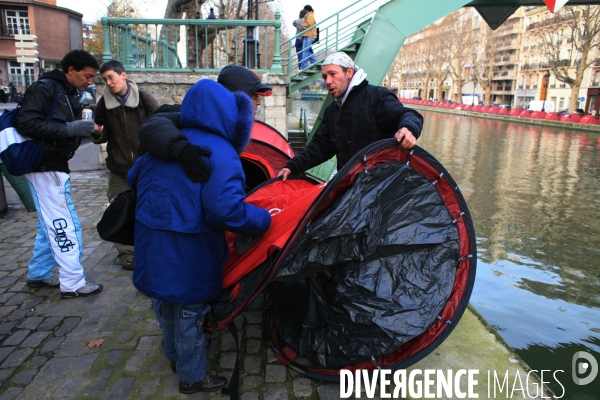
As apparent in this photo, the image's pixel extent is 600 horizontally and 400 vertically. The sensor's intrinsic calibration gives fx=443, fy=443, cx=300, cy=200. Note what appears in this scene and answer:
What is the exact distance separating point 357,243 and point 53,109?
2784mm

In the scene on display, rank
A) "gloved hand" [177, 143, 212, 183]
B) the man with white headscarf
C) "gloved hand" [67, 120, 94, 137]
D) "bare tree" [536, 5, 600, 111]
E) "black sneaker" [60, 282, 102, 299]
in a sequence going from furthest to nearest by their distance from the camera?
1. "bare tree" [536, 5, 600, 111]
2. "black sneaker" [60, 282, 102, 299]
3. "gloved hand" [67, 120, 94, 137]
4. the man with white headscarf
5. "gloved hand" [177, 143, 212, 183]

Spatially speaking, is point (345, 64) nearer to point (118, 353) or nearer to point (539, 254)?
point (118, 353)

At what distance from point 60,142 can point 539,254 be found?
6847 mm

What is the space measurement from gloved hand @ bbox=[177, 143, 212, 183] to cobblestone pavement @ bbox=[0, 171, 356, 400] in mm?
1378

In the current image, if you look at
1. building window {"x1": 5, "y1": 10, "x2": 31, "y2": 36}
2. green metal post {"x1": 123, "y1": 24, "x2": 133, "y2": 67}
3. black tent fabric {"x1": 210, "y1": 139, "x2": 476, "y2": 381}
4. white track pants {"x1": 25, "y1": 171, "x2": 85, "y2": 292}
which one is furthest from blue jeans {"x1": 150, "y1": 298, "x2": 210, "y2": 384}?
building window {"x1": 5, "y1": 10, "x2": 31, "y2": 36}

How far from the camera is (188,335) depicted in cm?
257

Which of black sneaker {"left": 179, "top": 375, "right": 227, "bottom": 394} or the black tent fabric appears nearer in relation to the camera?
the black tent fabric

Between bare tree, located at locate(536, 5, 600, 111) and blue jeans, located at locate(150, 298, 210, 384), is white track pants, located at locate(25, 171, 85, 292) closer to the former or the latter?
blue jeans, located at locate(150, 298, 210, 384)

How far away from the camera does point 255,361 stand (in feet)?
10.0

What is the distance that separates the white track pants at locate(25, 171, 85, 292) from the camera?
370 cm

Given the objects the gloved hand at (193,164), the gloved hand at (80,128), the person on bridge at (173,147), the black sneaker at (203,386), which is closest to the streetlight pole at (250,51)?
the gloved hand at (80,128)

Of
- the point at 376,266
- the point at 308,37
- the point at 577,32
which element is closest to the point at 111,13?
the point at 308,37

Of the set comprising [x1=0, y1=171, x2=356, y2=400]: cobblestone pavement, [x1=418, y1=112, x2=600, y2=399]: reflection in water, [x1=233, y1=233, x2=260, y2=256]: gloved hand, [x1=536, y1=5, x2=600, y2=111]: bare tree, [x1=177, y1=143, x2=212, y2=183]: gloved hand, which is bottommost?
[x1=418, y1=112, x2=600, y2=399]: reflection in water

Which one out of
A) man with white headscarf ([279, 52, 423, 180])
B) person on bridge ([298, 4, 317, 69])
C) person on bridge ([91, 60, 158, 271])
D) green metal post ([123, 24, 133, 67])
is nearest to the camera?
man with white headscarf ([279, 52, 423, 180])
